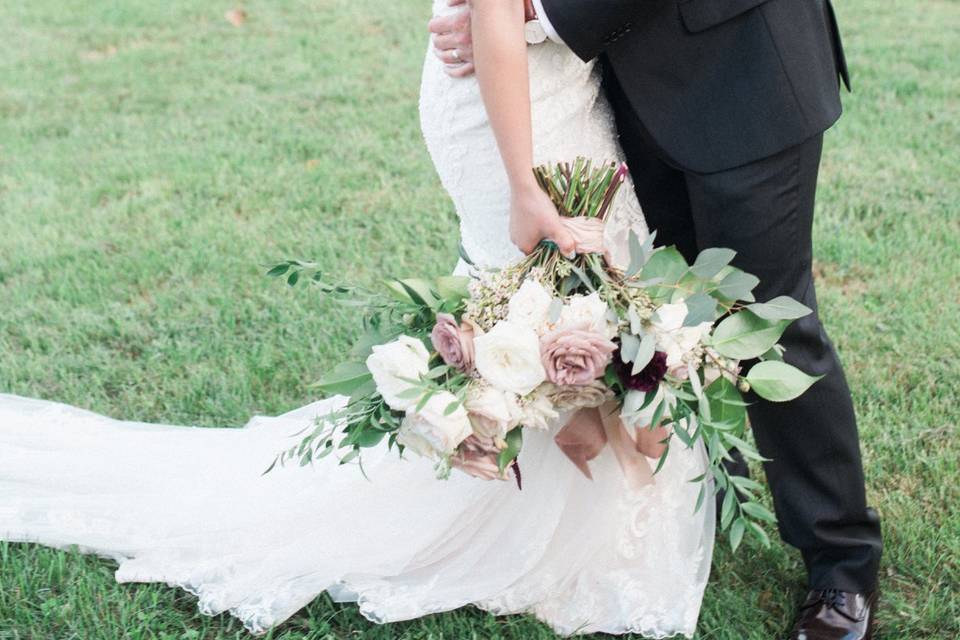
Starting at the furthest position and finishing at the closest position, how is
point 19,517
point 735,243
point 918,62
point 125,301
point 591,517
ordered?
point 918,62 → point 125,301 → point 19,517 → point 591,517 → point 735,243

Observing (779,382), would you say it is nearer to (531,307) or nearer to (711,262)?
(711,262)

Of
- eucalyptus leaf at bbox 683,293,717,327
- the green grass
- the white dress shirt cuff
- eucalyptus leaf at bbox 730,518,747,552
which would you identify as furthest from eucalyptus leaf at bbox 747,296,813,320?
the green grass

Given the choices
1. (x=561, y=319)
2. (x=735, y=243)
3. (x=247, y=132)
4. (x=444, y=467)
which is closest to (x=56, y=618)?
(x=444, y=467)

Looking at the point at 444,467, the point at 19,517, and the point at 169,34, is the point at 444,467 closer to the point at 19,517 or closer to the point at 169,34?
the point at 19,517

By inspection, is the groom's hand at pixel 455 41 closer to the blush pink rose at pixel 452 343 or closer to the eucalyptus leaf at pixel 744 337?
the blush pink rose at pixel 452 343

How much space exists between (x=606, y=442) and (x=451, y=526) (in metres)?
0.45

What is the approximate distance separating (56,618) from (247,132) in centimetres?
341

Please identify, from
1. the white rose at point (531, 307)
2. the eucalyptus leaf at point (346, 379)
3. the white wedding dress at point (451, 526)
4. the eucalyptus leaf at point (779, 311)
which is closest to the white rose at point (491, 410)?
the white rose at point (531, 307)

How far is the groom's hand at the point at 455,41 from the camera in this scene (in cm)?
204

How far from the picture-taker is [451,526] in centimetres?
248

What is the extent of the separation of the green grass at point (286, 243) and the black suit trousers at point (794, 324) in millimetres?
194

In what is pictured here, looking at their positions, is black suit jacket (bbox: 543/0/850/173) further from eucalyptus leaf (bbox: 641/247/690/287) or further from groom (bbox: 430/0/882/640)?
eucalyptus leaf (bbox: 641/247/690/287)

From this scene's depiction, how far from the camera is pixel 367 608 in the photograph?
237 cm

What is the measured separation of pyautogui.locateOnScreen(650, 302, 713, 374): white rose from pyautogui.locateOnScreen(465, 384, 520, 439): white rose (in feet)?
0.89
